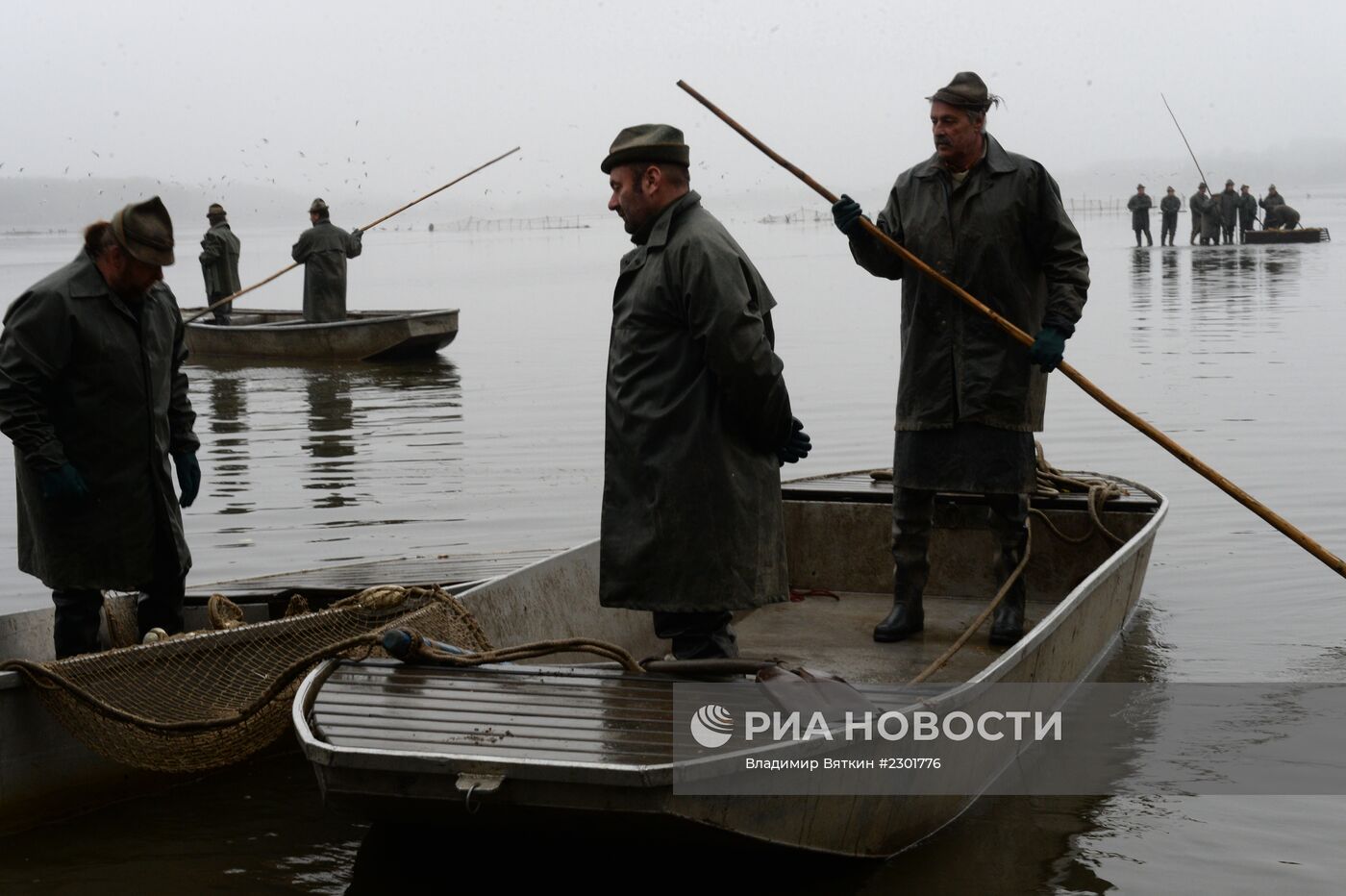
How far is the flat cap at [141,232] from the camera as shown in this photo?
524 centimetres

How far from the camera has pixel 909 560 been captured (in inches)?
246

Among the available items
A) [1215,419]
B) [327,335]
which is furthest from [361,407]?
[1215,419]

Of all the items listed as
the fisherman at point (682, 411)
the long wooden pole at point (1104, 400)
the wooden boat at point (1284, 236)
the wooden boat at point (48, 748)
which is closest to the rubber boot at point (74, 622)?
the wooden boat at point (48, 748)

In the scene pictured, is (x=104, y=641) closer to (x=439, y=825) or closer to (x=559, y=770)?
(x=439, y=825)

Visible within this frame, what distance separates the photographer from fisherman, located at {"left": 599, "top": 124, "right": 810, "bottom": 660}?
446 cm

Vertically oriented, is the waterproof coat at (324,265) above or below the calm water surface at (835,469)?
above

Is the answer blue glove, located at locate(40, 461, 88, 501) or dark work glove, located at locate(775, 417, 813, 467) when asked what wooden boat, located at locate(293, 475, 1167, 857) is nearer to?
dark work glove, located at locate(775, 417, 813, 467)

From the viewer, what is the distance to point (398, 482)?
11.6m

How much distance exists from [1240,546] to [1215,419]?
4625 millimetres

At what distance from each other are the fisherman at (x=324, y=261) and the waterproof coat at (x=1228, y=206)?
94.2 ft

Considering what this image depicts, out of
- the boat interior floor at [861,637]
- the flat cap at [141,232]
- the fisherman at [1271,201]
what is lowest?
the boat interior floor at [861,637]

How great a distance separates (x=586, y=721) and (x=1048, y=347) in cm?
231

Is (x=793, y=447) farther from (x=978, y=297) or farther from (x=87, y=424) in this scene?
(x=87, y=424)

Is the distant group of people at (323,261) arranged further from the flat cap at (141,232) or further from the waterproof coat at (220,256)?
the flat cap at (141,232)
